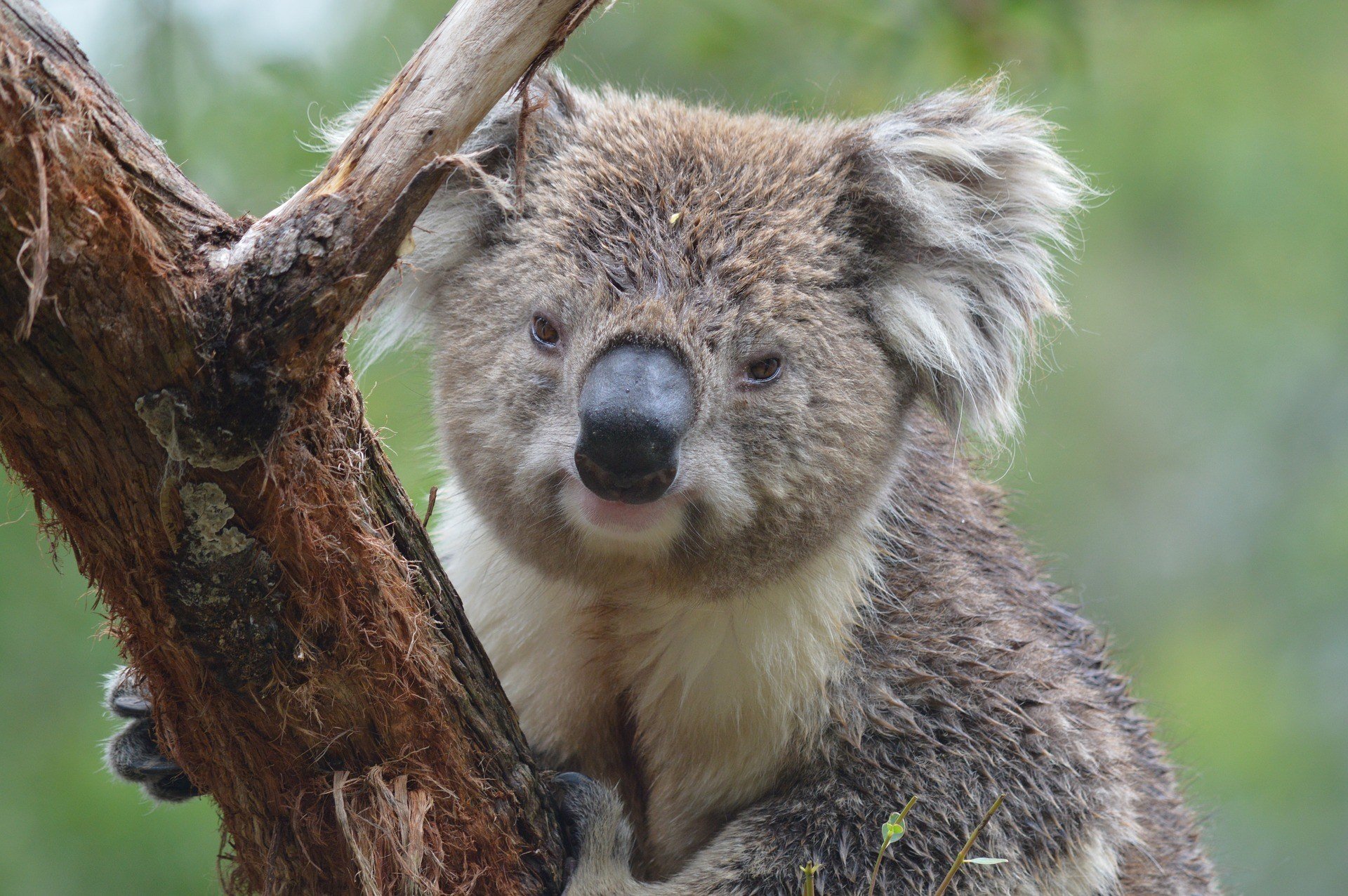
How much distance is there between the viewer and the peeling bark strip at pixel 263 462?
73.5 inches

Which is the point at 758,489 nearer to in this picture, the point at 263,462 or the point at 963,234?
the point at 963,234

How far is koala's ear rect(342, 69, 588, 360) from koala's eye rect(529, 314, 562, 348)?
33cm

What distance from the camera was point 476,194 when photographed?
3059 mm

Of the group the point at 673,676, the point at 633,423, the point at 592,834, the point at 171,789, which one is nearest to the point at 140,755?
the point at 171,789

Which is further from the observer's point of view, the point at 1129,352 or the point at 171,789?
the point at 1129,352

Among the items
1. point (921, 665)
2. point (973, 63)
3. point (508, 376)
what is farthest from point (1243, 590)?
point (508, 376)

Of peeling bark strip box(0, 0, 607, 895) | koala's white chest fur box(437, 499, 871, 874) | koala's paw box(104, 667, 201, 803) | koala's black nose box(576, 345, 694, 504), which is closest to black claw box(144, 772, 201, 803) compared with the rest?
koala's paw box(104, 667, 201, 803)

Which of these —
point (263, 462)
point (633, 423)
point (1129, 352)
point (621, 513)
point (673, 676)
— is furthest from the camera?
point (1129, 352)

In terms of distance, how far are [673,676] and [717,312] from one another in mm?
985

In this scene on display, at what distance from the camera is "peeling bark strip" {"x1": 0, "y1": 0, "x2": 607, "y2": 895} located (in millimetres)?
1866

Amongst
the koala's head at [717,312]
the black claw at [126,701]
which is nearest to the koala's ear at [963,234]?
the koala's head at [717,312]

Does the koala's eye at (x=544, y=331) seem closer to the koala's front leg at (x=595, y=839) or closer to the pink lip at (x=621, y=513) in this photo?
the pink lip at (x=621, y=513)

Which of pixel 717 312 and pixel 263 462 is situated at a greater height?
pixel 717 312

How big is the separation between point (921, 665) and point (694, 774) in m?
0.66
